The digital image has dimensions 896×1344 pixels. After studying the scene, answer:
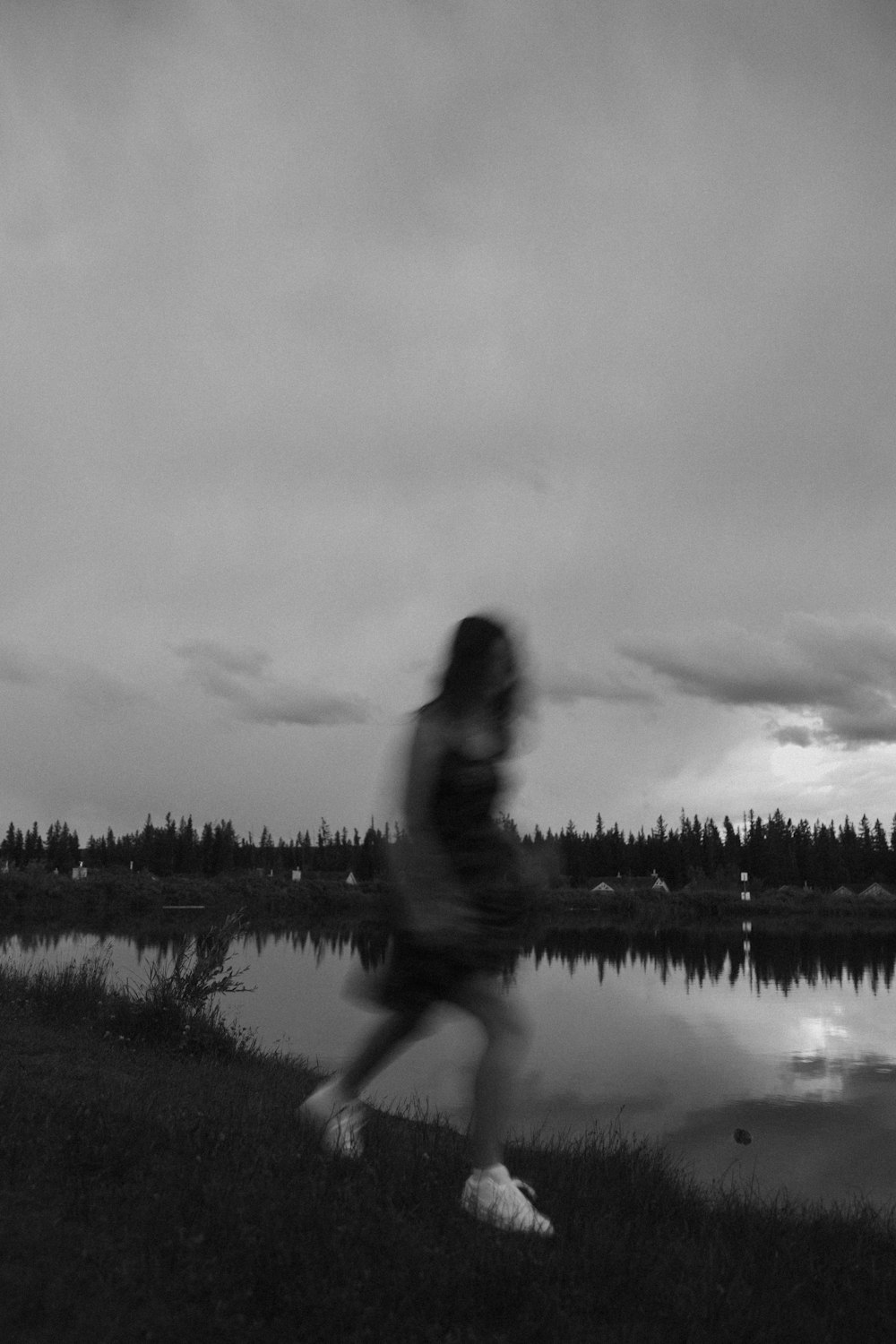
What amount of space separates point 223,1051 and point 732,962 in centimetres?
3201

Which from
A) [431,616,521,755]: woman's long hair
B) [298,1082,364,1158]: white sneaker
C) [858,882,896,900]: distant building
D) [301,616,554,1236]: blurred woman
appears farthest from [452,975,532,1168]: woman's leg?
[858,882,896,900]: distant building

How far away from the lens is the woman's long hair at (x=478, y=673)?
4555 millimetres

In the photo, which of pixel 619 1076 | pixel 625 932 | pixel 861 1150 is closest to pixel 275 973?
pixel 619 1076

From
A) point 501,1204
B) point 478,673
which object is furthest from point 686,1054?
point 478,673

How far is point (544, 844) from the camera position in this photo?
15.0 feet

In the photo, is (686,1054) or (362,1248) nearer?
(362,1248)

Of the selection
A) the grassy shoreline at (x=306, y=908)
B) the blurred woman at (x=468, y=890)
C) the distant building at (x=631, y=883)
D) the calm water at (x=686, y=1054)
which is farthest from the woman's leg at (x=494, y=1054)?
the distant building at (x=631, y=883)

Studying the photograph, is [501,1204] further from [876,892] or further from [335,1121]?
[876,892]

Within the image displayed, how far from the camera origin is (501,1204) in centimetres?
411

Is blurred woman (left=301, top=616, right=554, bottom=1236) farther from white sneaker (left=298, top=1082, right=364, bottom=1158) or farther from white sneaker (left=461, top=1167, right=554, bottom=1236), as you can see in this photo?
white sneaker (left=298, top=1082, right=364, bottom=1158)

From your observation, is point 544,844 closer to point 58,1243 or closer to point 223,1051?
point 58,1243

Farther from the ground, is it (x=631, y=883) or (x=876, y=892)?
(x=876, y=892)

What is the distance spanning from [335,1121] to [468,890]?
1.37 meters

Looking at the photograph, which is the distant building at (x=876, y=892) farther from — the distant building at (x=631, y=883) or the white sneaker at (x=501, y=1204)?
the white sneaker at (x=501, y=1204)
